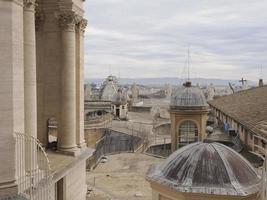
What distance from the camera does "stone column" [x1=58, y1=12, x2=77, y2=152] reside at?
79.4 feet

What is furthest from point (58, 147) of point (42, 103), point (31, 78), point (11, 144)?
point (11, 144)

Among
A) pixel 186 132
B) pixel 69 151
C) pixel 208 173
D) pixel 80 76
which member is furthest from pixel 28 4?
pixel 186 132

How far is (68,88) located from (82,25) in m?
4.06

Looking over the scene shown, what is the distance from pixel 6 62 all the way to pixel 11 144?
310cm

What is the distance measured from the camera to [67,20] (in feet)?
78.6

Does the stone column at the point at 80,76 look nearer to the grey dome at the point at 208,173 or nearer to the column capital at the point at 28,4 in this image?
the column capital at the point at 28,4

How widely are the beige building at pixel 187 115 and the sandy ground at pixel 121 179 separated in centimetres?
414

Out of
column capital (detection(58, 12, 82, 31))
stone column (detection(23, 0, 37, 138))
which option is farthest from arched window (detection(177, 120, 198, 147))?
stone column (detection(23, 0, 37, 138))

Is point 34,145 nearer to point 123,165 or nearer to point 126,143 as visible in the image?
point 123,165

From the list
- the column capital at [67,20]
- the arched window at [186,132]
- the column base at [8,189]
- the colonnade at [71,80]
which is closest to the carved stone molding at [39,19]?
the colonnade at [71,80]

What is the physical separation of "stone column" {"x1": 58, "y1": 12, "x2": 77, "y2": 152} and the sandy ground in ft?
15.7

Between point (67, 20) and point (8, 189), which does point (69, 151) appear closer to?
point (67, 20)

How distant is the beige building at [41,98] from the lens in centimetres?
1642

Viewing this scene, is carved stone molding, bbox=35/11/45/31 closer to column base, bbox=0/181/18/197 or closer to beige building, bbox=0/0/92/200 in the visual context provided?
beige building, bbox=0/0/92/200
